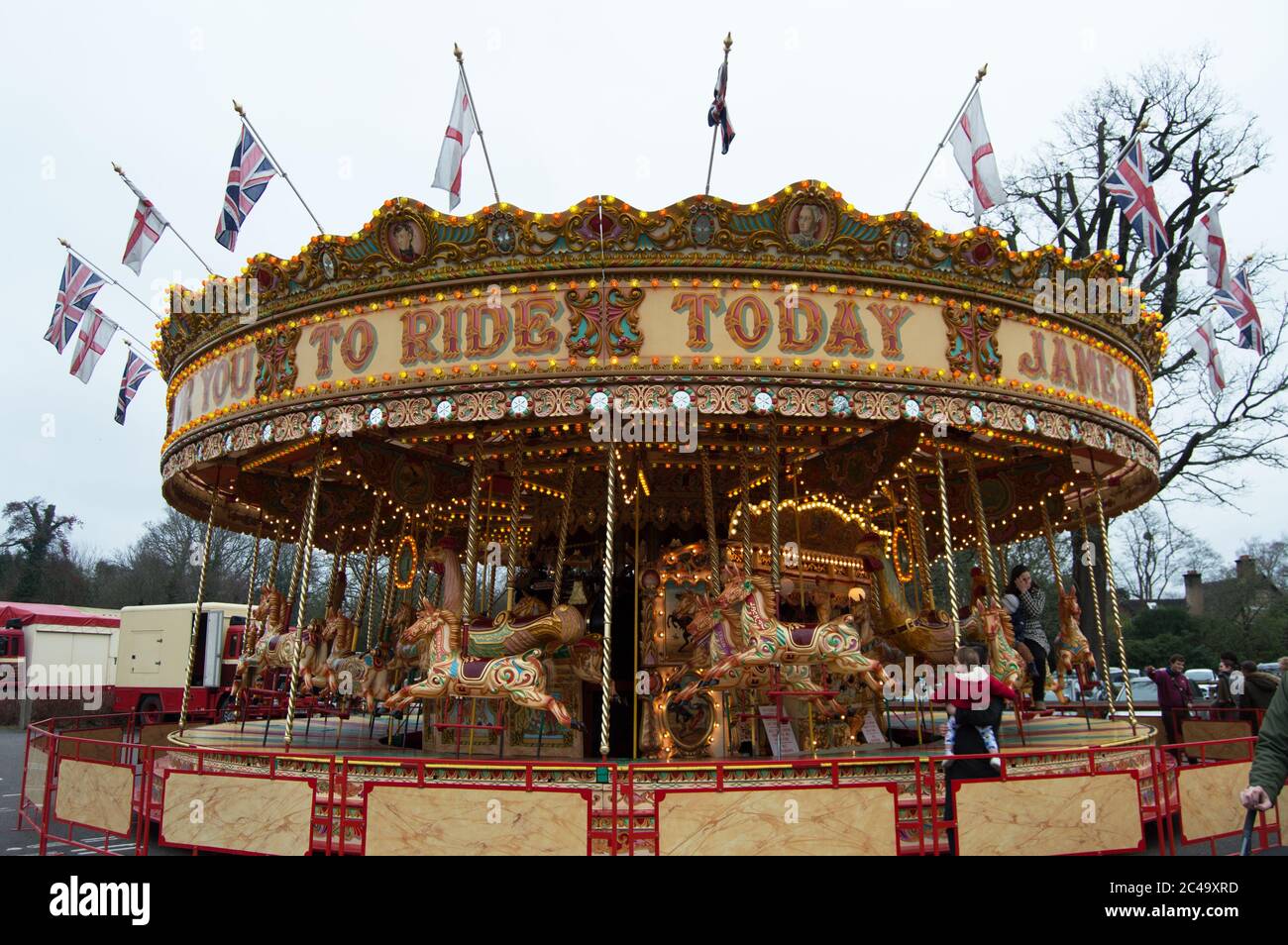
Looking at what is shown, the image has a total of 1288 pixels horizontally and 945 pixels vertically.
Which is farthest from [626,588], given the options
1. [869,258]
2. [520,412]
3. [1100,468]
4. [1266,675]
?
[1266,675]

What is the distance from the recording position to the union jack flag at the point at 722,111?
9531mm

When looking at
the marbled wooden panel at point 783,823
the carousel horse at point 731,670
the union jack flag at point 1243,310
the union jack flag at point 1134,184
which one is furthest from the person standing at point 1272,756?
the union jack flag at point 1243,310

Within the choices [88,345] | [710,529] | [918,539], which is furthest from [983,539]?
[88,345]

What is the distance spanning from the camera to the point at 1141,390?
12273 mm

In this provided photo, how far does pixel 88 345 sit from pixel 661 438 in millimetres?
8871

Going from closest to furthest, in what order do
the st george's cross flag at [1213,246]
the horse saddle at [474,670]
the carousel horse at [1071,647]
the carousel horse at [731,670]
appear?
the horse saddle at [474,670], the carousel horse at [731,670], the st george's cross flag at [1213,246], the carousel horse at [1071,647]

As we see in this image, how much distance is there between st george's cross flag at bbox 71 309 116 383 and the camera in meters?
A: 13.0

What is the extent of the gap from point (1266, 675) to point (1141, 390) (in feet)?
16.6

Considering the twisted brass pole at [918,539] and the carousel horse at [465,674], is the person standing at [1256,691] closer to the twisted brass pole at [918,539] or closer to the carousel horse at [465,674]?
the twisted brass pole at [918,539]

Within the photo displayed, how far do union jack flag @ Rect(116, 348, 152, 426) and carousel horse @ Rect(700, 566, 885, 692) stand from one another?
11002 mm

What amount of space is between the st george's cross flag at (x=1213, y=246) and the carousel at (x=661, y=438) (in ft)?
3.36

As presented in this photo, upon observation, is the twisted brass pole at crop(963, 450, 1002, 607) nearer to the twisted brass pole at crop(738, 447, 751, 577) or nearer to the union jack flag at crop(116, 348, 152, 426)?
the twisted brass pole at crop(738, 447, 751, 577)
